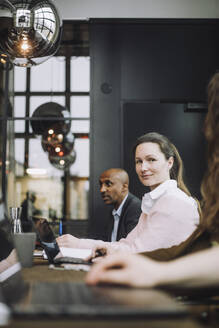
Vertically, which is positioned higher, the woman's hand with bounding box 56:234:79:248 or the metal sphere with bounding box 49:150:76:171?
the metal sphere with bounding box 49:150:76:171

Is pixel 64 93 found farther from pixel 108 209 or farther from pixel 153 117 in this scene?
pixel 108 209

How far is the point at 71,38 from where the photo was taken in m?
5.96

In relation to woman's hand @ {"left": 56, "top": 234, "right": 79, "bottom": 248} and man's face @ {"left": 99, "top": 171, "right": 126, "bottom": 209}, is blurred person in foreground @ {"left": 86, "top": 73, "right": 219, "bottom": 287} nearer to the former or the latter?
woman's hand @ {"left": 56, "top": 234, "right": 79, "bottom": 248}

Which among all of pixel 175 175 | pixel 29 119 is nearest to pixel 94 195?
pixel 29 119

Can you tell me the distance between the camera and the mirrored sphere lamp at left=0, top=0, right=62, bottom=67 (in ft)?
7.11

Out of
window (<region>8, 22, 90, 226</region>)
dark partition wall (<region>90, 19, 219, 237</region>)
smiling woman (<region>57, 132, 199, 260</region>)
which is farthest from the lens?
window (<region>8, 22, 90, 226</region>)

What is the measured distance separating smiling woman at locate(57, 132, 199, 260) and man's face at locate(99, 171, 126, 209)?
169 centimetres

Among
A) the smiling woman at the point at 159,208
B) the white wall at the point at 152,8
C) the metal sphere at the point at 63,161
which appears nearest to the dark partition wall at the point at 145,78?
the white wall at the point at 152,8

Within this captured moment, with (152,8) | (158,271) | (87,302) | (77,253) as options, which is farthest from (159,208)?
(152,8)

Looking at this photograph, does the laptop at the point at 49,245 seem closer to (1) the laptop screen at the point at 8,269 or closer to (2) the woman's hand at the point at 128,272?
(1) the laptop screen at the point at 8,269

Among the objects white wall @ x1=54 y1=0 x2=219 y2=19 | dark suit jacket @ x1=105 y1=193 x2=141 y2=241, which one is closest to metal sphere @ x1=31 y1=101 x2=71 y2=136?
white wall @ x1=54 y1=0 x2=219 y2=19

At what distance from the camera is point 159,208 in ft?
6.89

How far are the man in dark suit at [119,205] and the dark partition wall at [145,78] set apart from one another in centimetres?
113

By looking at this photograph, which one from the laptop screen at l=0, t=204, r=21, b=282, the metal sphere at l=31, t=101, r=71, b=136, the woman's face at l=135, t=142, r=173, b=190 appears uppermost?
the metal sphere at l=31, t=101, r=71, b=136
